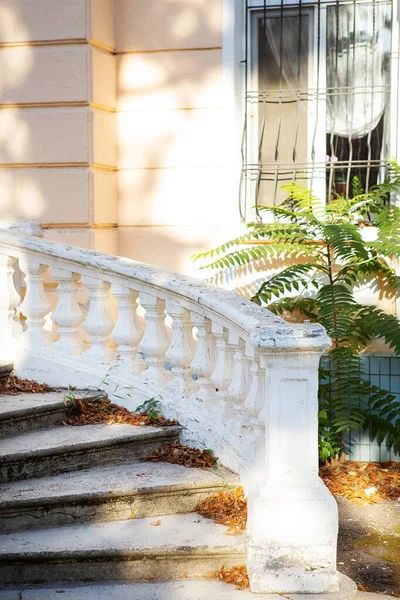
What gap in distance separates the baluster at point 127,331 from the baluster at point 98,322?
103 millimetres

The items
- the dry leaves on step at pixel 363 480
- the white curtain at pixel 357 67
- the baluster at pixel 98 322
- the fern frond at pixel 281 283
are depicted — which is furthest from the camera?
the white curtain at pixel 357 67

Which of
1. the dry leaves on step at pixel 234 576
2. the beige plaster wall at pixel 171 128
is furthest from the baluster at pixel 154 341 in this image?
the beige plaster wall at pixel 171 128

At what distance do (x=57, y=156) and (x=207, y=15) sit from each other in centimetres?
160

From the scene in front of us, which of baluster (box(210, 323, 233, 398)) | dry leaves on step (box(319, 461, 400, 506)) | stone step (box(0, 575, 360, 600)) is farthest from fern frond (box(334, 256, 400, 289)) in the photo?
stone step (box(0, 575, 360, 600))

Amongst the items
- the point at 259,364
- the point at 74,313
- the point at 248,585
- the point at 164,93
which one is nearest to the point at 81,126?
the point at 164,93

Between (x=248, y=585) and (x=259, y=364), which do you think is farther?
(x=259, y=364)

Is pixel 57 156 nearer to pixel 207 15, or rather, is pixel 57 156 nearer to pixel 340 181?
pixel 207 15

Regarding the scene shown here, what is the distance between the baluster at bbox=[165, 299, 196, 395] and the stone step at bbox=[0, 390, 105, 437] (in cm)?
58

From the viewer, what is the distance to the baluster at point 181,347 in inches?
194

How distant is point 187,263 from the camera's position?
6.78m

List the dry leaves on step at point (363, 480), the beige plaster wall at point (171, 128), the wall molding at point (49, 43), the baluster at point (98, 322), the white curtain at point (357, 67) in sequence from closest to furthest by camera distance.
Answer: the baluster at point (98, 322)
the dry leaves on step at point (363, 480)
the wall molding at point (49, 43)
the white curtain at point (357, 67)
the beige plaster wall at point (171, 128)

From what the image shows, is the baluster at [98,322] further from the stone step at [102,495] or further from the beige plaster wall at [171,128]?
the beige plaster wall at [171,128]

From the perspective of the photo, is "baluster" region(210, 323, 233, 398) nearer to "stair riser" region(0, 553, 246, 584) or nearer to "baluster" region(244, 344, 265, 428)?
"baluster" region(244, 344, 265, 428)


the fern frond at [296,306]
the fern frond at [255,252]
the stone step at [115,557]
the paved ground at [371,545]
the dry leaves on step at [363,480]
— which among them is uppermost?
the fern frond at [255,252]
